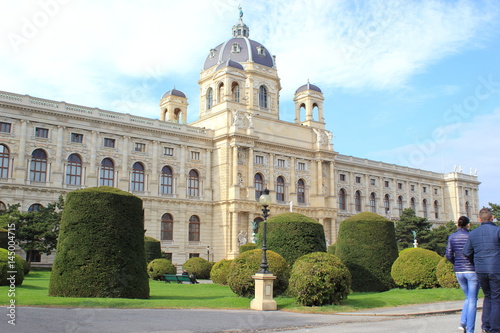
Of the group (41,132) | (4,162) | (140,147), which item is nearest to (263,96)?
(140,147)

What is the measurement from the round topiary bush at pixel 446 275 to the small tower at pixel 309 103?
4086cm

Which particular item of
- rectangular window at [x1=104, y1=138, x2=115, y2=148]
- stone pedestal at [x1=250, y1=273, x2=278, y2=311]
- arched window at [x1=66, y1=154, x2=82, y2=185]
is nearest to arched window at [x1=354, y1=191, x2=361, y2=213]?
rectangular window at [x1=104, y1=138, x2=115, y2=148]

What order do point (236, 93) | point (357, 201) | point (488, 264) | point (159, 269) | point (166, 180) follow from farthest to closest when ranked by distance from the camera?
point (357, 201) → point (236, 93) → point (166, 180) → point (159, 269) → point (488, 264)

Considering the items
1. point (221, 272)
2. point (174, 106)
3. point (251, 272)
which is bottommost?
point (221, 272)

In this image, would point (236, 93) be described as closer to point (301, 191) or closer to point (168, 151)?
point (168, 151)

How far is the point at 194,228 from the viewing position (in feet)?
172

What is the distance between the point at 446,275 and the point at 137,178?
1319 inches

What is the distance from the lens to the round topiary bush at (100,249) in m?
17.3

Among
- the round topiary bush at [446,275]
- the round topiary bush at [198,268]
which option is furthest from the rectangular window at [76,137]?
the round topiary bush at [446,275]

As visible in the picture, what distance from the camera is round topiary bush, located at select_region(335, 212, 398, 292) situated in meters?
23.5

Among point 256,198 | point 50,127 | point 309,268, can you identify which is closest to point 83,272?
point 309,268

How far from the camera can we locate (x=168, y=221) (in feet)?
165

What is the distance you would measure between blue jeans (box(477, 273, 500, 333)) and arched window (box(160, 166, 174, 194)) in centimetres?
4337

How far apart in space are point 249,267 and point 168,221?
31722mm
